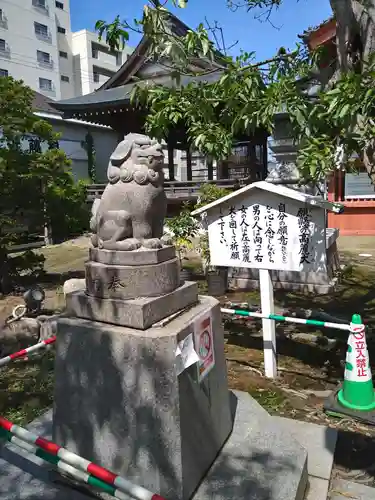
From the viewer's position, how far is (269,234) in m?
4.38

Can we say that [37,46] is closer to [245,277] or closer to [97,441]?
[245,277]

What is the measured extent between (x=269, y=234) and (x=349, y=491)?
98.5 inches

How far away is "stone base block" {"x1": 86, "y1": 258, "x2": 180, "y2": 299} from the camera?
98.0 inches

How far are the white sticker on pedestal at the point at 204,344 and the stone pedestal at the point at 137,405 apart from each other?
5 cm

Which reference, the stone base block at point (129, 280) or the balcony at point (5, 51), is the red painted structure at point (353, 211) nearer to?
the stone base block at point (129, 280)

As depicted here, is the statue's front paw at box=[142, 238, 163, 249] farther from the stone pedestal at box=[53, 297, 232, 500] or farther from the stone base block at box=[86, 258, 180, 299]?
the stone pedestal at box=[53, 297, 232, 500]

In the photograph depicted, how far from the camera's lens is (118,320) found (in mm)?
2449

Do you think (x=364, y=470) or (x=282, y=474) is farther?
A: (x=364, y=470)

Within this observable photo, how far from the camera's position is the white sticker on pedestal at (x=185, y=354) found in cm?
224

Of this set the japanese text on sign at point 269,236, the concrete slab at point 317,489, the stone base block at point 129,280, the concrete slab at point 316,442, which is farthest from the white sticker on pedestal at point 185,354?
the japanese text on sign at point 269,236

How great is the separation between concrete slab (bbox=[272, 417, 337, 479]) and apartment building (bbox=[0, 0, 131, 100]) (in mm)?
30276

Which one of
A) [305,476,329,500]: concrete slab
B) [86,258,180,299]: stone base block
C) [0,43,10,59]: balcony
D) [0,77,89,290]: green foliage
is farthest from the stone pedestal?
[0,43,10,59]: balcony

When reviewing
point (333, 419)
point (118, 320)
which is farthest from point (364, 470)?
point (118, 320)

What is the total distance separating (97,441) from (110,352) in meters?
0.61
